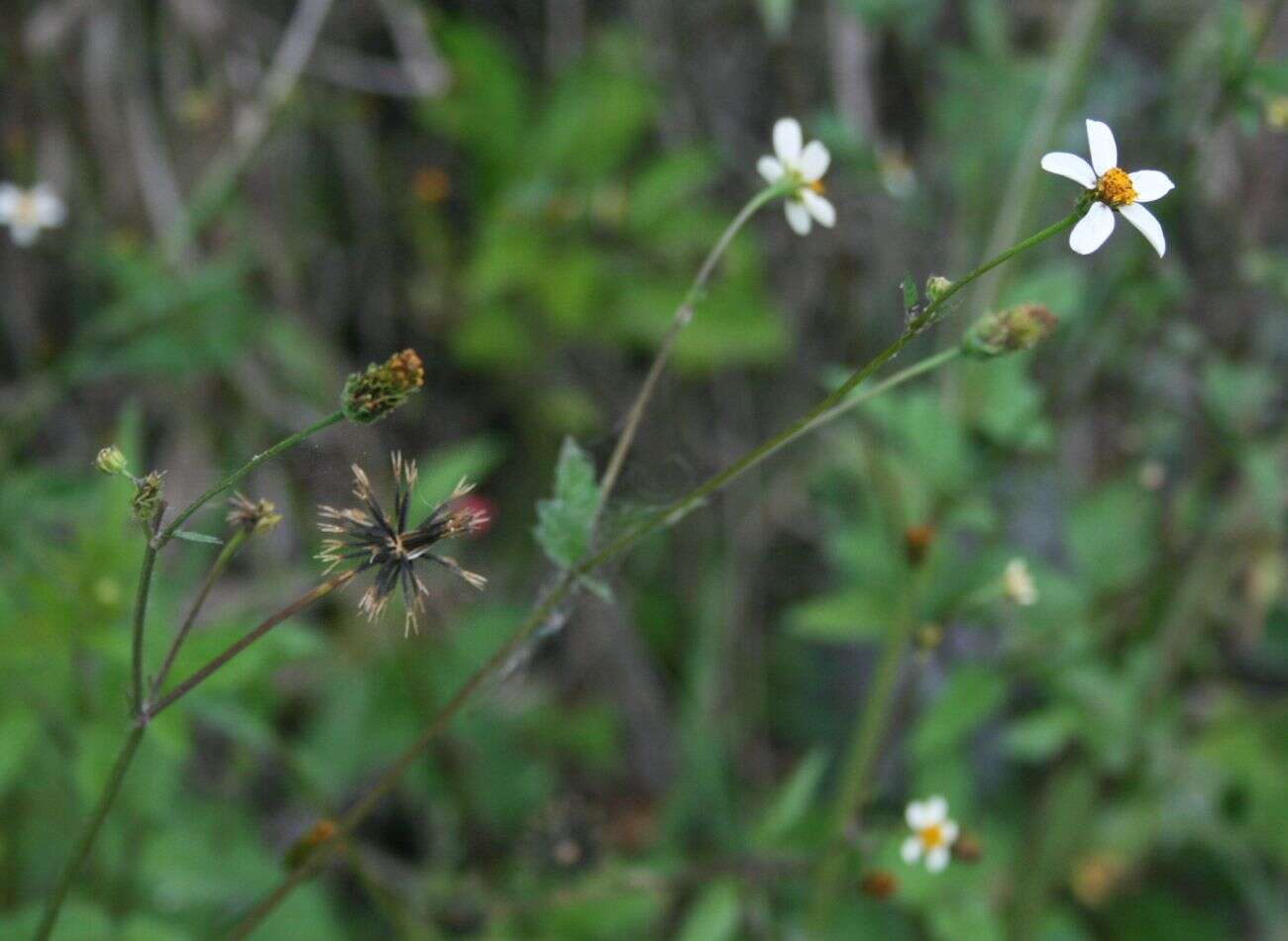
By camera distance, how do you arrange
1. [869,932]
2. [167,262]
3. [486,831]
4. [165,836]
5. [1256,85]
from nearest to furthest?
[1256,85] → [165,836] → [869,932] → [486,831] → [167,262]

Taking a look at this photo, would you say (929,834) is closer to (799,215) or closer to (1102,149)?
(799,215)

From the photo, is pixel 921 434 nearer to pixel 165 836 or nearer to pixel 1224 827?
pixel 1224 827

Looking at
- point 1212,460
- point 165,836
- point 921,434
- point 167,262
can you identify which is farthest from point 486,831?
point 1212,460

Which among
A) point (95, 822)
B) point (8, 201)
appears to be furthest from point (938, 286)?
point (8, 201)

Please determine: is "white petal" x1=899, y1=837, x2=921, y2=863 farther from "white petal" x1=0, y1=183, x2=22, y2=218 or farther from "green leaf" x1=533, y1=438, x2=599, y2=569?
"white petal" x1=0, y1=183, x2=22, y2=218

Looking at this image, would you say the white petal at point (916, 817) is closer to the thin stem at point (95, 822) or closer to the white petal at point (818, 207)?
the white petal at point (818, 207)

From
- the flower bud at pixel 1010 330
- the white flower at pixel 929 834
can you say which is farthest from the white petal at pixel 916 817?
the flower bud at pixel 1010 330
